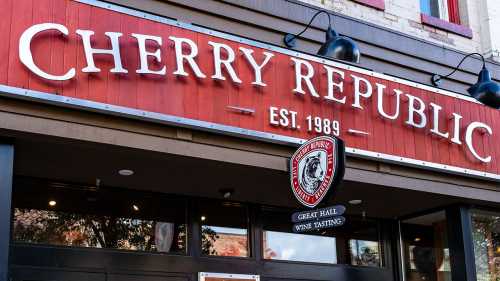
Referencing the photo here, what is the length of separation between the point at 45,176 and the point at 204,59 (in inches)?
82.7

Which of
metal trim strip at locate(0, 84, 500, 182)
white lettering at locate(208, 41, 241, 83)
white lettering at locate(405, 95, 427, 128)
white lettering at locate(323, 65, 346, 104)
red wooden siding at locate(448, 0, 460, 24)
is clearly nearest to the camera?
metal trim strip at locate(0, 84, 500, 182)

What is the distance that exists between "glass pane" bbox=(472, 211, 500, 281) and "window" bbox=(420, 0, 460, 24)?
2987 millimetres

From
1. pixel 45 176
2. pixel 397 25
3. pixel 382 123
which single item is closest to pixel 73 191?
pixel 45 176

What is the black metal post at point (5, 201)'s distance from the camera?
6.10 metres

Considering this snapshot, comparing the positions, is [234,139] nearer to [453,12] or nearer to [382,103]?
[382,103]

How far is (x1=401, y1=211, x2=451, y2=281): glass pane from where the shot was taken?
984cm

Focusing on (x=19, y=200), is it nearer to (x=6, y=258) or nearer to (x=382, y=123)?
(x=6, y=258)

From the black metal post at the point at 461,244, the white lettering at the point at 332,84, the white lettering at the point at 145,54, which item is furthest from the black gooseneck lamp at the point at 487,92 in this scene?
the white lettering at the point at 145,54

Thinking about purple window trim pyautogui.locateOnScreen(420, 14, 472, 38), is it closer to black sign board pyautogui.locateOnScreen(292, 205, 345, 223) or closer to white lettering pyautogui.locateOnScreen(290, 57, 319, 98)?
white lettering pyautogui.locateOnScreen(290, 57, 319, 98)

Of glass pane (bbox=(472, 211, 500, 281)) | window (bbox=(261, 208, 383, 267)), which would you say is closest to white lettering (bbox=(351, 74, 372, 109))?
window (bbox=(261, 208, 383, 267))

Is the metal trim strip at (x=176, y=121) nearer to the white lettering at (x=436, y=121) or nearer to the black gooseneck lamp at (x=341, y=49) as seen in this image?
the white lettering at (x=436, y=121)

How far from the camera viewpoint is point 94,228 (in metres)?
7.99

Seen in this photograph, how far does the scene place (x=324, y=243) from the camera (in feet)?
31.8

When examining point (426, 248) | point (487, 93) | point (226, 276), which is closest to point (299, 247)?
point (226, 276)
